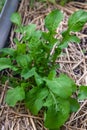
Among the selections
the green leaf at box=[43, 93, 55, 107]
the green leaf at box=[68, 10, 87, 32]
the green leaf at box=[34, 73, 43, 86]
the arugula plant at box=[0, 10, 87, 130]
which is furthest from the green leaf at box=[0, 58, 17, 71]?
the green leaf at box=[68, 10, 87, 32]

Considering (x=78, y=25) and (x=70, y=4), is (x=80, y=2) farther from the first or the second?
(x=78, y=25)

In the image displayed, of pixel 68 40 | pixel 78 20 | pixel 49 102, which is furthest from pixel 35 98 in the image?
pixel 78 20

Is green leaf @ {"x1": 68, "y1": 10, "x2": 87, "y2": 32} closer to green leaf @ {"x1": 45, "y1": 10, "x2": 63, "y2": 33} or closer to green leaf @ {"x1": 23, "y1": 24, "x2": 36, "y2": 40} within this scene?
green leaf @ {"x1": 45, "y1": 10, "x2": 63, "y2": 33}

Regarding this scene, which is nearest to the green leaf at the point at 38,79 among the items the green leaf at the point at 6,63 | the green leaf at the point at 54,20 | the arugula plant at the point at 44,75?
the arugula plant at the point at 44,75

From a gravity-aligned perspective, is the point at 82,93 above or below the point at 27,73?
below

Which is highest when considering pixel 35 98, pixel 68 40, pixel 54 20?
pixel 54 20

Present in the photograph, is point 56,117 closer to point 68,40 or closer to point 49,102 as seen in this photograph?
point 49,102

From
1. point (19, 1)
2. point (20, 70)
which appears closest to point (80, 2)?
point (19, 1)
